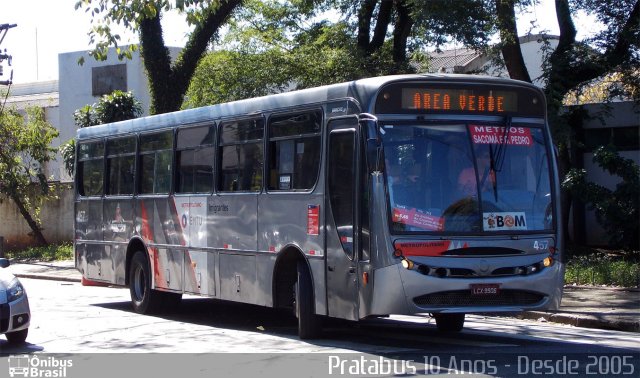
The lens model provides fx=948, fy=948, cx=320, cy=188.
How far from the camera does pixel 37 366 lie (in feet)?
35.7

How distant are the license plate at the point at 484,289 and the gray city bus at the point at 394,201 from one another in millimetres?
11

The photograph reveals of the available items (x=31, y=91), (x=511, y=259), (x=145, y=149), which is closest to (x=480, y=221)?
(x=511, y=259)

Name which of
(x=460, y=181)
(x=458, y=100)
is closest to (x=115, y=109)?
(x=458, y=100)

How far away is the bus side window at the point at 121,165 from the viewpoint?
17.1m

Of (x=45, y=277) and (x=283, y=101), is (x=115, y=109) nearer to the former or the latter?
(x=45, y=277)

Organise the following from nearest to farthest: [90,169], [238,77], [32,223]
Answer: [90,169], [238,77], [32,223]

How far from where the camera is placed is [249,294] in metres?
13.5

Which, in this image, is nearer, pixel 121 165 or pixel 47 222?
pixel 121 165

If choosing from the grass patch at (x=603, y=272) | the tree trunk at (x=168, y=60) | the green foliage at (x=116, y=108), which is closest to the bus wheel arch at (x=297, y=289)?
the grass patch at (x=603, y=272)

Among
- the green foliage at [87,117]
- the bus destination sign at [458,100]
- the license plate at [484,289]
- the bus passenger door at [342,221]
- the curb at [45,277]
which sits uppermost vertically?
the green foliage at [87,117]

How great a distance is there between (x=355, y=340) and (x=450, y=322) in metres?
1.52

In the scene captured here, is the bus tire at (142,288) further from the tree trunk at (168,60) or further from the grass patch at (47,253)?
the grass patch at (47,253)

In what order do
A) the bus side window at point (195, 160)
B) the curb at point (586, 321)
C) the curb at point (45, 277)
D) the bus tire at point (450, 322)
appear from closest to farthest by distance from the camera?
1. the bus tire at point (450, 322)
2. the curb at point (586, 321)
3. the bus side window at point (195, 160)
4. the curb at point (45, 277)

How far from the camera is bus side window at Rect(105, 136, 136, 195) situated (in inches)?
673
